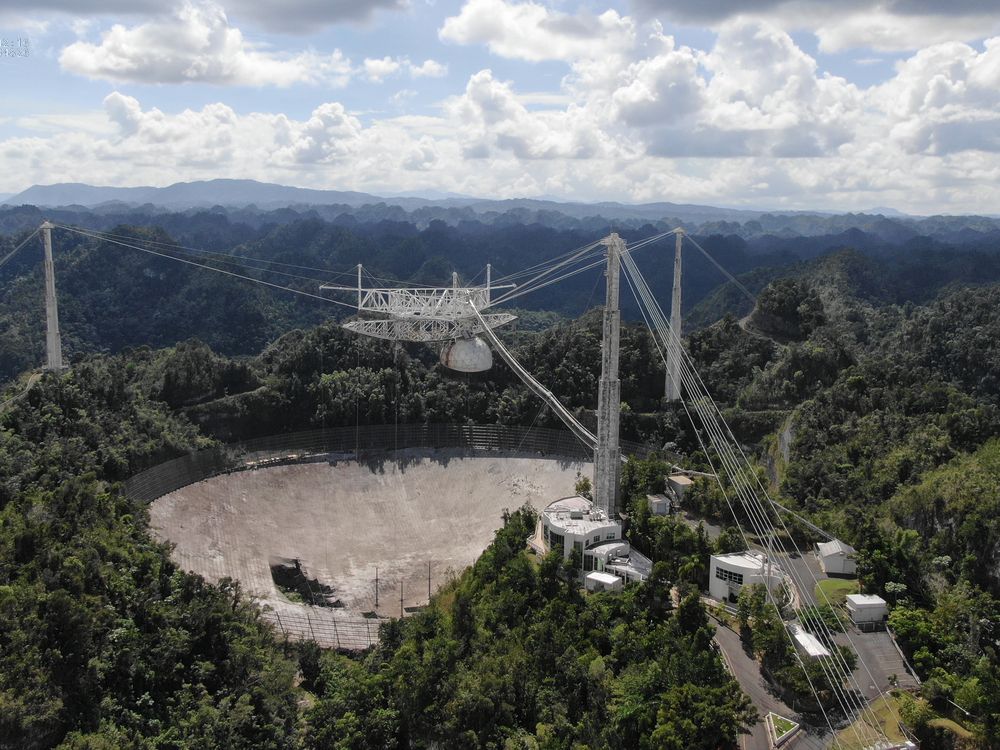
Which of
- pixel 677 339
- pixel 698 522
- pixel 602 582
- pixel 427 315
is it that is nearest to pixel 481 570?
pixel 602 582

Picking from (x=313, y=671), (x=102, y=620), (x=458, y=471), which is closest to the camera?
(x=102, y=620)

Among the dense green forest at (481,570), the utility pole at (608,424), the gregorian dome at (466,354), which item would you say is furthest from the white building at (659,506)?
the gregorian dome at (466,354)

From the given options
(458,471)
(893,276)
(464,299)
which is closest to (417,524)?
(458,471)

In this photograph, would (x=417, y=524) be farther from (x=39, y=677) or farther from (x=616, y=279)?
(x=39, y=677)

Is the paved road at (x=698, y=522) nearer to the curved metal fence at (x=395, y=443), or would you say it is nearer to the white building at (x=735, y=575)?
the white building at (x=735, y=575)

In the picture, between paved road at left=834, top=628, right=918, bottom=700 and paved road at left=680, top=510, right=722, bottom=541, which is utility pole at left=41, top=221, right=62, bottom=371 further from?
paved road at left=834, top=628, right=918, bottom=700
